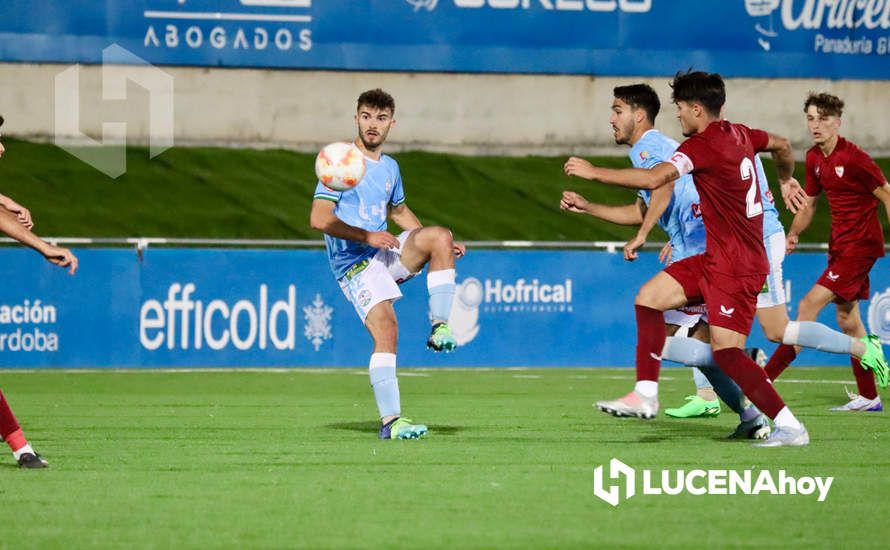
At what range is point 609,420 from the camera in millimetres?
10734

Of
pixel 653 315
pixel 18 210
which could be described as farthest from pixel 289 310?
pixel 653 315

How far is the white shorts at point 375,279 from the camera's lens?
950 cm

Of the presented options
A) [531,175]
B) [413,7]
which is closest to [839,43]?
[531,175]

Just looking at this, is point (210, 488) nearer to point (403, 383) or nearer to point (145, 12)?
point (403, 383)

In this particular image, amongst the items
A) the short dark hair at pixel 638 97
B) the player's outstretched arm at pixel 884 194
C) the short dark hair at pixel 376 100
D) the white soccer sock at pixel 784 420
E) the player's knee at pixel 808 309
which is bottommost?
the white soccer sock at pixel 784 420

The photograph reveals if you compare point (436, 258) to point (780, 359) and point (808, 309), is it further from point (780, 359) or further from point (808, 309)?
point (808, 309)

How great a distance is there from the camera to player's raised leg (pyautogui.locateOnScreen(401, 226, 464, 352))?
31.1 feet

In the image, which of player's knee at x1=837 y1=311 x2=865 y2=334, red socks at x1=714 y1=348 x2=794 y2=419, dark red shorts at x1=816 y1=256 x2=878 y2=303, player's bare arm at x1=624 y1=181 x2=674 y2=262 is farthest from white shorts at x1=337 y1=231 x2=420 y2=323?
player's knee at x1=837 y1=311 x2=865 y2=334

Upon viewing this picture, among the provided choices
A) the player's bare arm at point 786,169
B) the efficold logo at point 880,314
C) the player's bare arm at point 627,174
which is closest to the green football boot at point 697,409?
the player's bare arm at point 786,169

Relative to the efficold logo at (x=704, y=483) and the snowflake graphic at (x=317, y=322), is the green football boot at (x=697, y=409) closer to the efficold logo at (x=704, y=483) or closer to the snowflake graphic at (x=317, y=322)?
the efficold logo at (x=704, y=483)

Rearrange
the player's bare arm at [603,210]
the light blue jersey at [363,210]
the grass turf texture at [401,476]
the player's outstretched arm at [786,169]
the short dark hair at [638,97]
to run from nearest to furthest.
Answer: the grass turf texture at [401,476] → the player's bare arm at [603,210] → the player's outstretched arm at [786,169] → the light blue jersey at [363,210] → the short dark hair at [638,97]

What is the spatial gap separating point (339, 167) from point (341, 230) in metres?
0.40

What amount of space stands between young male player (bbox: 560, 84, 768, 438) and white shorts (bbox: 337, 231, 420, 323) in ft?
4.05

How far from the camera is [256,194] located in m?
24.2
